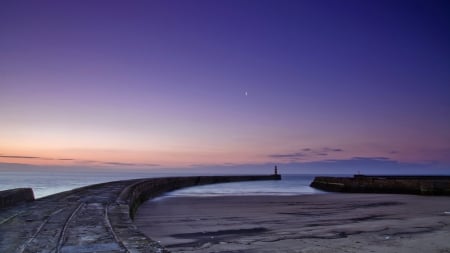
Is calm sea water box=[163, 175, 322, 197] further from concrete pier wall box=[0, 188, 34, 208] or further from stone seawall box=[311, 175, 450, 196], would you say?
concrete pier wall box=[0, 188, 34, 208]

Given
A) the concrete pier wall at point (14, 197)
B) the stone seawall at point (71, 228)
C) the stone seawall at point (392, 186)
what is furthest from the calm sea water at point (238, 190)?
the stone seawall at point (71, 228)

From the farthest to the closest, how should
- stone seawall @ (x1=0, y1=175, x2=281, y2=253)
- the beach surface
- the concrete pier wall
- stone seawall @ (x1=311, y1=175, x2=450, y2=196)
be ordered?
stone seawall @ (x1=311, y1=175, x2=450, y2=196), the concrete pier wall, the beach surface, stone seawall @ (x1=0, y1=175, x2=281, y2=253)

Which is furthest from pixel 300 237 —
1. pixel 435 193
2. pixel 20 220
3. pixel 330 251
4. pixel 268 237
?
pixel 435 193

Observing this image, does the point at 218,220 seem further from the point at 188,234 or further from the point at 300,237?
the point at 300,237

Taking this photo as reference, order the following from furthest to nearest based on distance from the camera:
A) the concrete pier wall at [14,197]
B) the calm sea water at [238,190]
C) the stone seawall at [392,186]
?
1. the calm sea water at [238,190]
2. the stone seawall at [392,186]
3. the concrete pier wall at [14,197]

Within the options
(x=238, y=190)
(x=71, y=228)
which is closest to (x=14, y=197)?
(x=71, y=228)

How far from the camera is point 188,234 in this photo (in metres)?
10.6

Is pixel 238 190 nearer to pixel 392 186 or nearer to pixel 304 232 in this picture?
Answer: pixel 392 186

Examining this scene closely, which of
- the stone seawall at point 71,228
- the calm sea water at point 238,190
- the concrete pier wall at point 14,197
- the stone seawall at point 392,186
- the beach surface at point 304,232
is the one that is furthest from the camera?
the calm sea water at point 238,190

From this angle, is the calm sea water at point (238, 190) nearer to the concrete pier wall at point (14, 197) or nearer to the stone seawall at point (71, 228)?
the concrete pier wall at point (14, 197)

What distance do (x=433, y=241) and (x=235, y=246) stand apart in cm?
424

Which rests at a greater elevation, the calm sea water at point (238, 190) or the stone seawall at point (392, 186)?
the stone seawall at point (392, 186)

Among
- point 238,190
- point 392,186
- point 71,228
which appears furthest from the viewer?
point 238,190

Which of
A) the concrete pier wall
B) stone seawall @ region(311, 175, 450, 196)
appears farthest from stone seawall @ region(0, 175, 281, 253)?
stone seawall @ region(311, 175, 450, 196)
